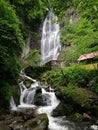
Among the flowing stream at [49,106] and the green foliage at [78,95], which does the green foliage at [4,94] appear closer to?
the flowing stream at [49,106]

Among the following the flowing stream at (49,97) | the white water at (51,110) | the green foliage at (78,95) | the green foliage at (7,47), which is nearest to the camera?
the white water at (51,110)

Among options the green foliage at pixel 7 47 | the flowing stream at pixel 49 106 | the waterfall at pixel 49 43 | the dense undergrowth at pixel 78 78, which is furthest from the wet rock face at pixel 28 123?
the waterfall at pixel 49 43

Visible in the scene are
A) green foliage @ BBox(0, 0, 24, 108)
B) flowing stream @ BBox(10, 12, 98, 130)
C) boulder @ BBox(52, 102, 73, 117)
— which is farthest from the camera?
boulder @ BBox(52, 102, 73, 117)

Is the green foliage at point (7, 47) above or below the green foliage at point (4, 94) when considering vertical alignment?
above

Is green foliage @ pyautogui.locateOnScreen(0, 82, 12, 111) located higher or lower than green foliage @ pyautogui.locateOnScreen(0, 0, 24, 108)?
lower

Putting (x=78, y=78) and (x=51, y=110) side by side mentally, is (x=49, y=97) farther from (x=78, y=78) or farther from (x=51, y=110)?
(x=78, y=78)

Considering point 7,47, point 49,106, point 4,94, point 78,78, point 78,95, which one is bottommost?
point 49,106

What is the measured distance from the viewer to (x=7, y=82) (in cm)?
1331

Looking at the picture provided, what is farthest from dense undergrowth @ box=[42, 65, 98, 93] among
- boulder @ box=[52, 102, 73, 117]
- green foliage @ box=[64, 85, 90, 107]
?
boulder @ box=[52, 102, 73, 117]

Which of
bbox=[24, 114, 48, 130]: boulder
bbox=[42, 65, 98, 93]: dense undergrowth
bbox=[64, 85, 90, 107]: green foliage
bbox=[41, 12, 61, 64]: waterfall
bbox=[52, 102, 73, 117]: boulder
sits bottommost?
bbox=[24, 114, 48, 130]: boulder

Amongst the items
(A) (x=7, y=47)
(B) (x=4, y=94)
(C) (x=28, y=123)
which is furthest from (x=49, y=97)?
(C) (x=28, y=123)

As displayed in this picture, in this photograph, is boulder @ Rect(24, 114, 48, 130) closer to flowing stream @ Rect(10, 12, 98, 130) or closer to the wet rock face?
the wet rock face

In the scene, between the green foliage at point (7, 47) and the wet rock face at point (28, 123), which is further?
the green foliage at point (7, 47)

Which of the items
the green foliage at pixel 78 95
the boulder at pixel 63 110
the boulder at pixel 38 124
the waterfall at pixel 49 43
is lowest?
the boulder at pixel 38 124
